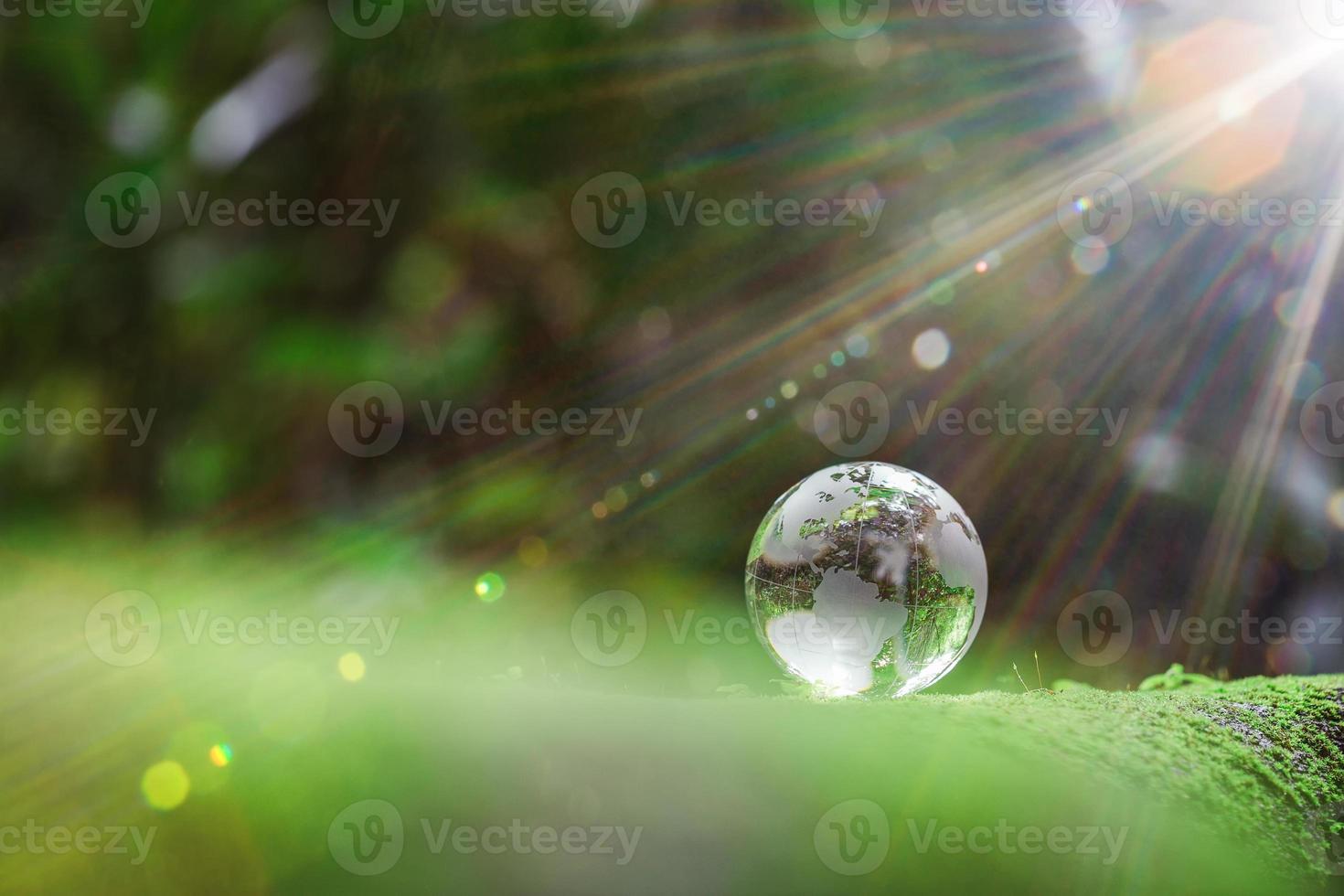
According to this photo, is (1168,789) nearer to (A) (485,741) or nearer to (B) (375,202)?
(A) (485,741)

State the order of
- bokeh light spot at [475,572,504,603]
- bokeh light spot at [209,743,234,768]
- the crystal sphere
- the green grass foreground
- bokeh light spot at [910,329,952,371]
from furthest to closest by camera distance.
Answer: bokeh light spot at [910,329,952,371] → bokeh light spot at [475,572,504,603] → the crystal sphere → bokeh light spot at [209,743,234,768] → the green grass foreground

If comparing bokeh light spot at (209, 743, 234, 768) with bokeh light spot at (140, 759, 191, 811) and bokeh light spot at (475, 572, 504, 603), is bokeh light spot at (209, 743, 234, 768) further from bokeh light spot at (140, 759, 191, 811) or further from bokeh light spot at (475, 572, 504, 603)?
bokeh light spot at (475, 572, 504, 603)

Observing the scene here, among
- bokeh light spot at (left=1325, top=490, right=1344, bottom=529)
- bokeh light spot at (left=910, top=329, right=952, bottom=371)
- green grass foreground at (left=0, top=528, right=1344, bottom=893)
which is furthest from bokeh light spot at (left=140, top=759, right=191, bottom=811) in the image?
bokeh light spot at (left=1325, top=490, right=1344, bottom=529)

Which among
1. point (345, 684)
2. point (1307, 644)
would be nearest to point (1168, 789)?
point (345, 684)

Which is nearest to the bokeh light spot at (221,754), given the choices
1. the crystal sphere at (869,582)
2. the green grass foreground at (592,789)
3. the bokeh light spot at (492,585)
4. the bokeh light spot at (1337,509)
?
the green grass foreground at (592,789)

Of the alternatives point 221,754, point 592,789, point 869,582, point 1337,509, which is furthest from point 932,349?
point 221,754
